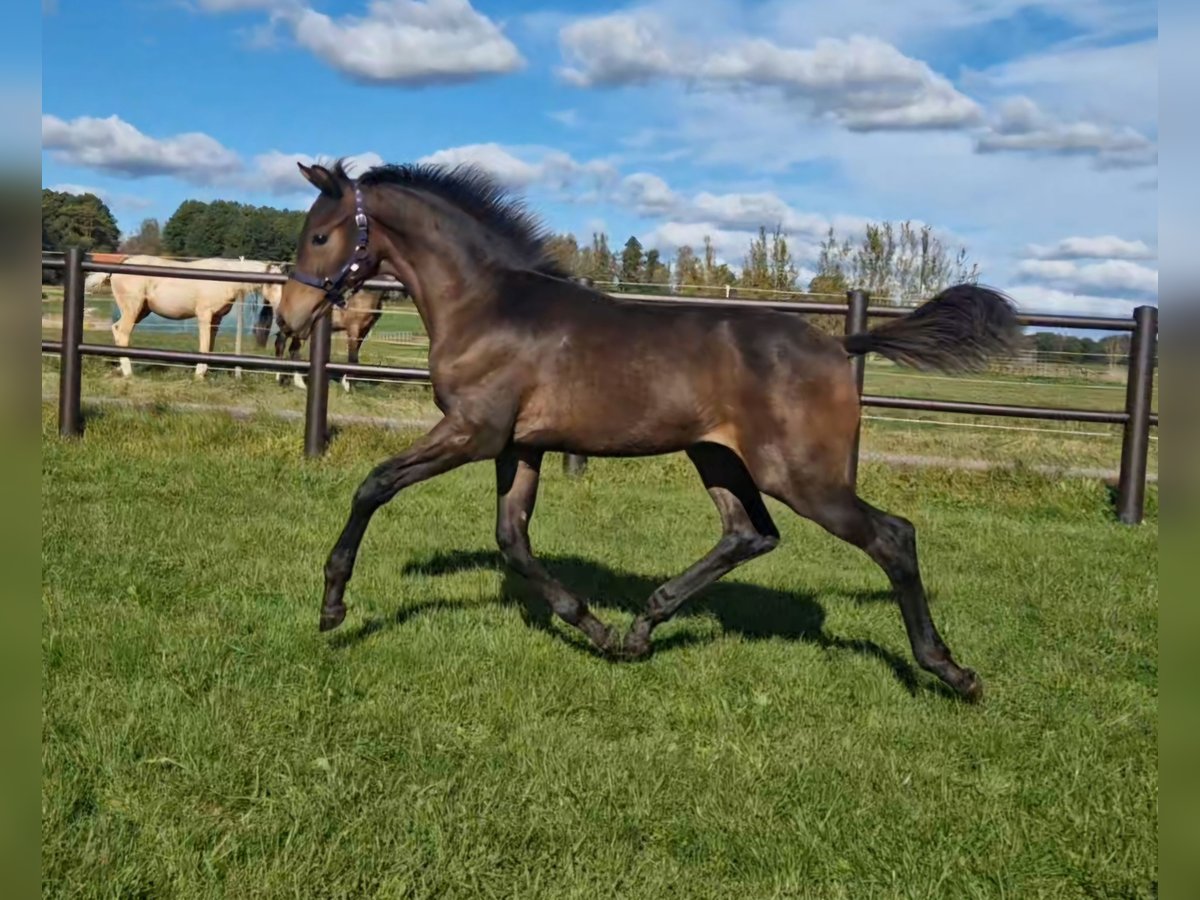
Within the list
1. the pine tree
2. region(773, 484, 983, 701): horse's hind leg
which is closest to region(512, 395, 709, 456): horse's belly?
region(773, 484, 983, 701): horse's hind leg

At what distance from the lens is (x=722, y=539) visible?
530 cm

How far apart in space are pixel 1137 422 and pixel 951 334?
16.8 feet

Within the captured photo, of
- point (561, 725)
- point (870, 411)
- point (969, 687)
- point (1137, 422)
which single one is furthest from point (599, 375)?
point (870, 411)

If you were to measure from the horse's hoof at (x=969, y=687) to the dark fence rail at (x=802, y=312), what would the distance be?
14.4 feet

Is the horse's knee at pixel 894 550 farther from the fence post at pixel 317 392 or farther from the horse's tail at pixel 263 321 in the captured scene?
the horse's tail at pixel 263 321

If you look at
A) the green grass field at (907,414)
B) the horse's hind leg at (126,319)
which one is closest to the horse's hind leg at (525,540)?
the green grass field at (907,414)

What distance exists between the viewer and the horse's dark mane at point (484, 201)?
5.30 meters

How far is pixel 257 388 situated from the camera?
1462 cm

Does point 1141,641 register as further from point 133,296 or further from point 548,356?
point 133,296

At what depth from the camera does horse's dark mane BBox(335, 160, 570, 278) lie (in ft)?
17.4

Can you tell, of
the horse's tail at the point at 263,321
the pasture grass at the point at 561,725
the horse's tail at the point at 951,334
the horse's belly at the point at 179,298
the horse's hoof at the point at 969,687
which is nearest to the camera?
the pasture grass at the point at 561,725

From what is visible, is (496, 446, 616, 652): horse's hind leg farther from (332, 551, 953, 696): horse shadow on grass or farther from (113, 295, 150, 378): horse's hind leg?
(113, 295, 150, 378): horse's hind leg

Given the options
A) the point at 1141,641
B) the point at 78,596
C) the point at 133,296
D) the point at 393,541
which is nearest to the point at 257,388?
the point at 133,296
